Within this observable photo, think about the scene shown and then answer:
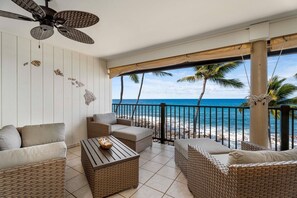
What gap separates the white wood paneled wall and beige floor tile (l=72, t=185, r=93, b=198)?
1804 mm

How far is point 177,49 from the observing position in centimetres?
293

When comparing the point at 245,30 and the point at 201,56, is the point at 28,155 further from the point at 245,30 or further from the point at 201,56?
the point at 245,30

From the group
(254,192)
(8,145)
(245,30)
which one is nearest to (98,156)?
(8,145)

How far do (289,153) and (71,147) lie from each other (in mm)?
3652

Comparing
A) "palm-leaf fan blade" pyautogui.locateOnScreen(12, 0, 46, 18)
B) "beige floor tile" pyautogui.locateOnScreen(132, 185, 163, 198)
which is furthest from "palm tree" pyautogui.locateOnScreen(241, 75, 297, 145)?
"palm-leaf fan blade" pyautogui.locateOnScreen(12, 0, 46, 18)

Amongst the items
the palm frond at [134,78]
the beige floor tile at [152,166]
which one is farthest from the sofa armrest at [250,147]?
the palm frond at [134,78]

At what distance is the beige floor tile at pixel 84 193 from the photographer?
1.62 metres

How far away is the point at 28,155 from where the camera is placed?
121cm

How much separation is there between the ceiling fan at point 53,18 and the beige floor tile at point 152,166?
2.08 metres

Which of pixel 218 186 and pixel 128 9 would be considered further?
pixel 128 9

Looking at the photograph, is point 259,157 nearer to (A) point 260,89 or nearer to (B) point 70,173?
(A) point 260,89

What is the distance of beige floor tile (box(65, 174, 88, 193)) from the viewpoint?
1741 mm

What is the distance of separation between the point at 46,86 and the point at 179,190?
3.04m

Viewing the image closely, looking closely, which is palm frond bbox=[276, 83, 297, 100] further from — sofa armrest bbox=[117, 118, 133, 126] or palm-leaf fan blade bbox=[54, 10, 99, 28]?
palm-leaf fan blade bbox=[54, 10, 99, 28]
